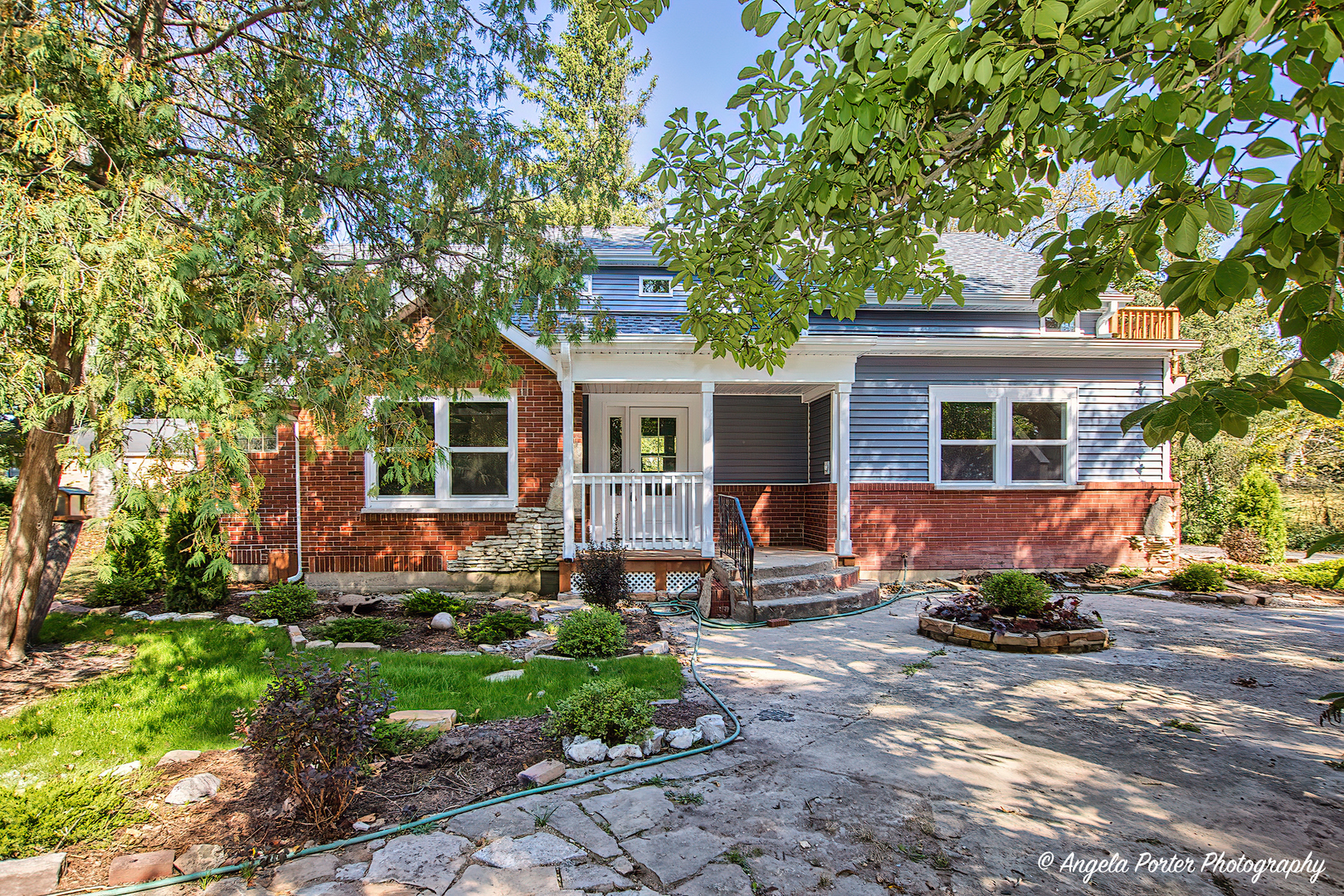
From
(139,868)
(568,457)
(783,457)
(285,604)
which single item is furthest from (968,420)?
(139,868)

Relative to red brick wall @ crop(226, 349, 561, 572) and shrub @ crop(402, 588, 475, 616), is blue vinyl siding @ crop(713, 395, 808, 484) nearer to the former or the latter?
red brick wall @ crop(226, 349, 561, 572)

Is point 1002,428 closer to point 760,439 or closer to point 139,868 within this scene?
point 760,439

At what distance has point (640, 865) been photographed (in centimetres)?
260

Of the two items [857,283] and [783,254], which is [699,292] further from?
[857,283]

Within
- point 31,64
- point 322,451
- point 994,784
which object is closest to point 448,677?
point 994,784

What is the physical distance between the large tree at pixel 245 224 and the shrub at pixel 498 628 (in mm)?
2356

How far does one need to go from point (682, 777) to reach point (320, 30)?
6.50 m

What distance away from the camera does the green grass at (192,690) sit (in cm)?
370

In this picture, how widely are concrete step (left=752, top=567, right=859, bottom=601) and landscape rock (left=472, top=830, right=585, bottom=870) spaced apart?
5.09 metres

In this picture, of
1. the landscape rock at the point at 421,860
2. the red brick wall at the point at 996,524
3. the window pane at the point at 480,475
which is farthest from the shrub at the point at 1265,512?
the landscape rock at the point at 421,860

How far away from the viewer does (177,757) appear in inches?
139

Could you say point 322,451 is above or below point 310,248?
below

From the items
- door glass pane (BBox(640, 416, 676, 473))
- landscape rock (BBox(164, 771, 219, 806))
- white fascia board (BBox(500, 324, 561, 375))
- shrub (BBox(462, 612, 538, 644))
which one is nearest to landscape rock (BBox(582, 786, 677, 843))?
landscape rock (BBox(164, 771, 219, 806))

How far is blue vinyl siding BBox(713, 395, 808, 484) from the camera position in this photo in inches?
439
